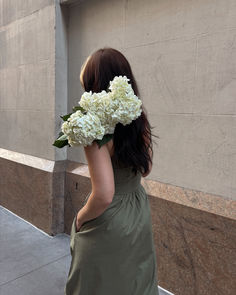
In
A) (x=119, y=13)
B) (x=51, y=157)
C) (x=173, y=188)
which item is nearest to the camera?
(x=173, y=188)

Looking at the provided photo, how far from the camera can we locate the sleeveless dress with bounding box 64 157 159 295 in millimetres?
1685

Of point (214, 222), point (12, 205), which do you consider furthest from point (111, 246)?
point (12, 205)

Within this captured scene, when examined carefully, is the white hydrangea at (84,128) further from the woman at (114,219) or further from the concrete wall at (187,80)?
the concrete wall at (187,80)

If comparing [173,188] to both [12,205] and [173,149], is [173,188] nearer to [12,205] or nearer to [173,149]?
[173,149]

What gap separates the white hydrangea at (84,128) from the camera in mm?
1452

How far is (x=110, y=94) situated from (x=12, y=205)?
3.88 metres

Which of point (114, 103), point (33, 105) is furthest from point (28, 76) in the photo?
point (114, 103)

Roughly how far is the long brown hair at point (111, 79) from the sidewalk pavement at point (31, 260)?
69.8 inches

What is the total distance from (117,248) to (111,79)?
1004mm

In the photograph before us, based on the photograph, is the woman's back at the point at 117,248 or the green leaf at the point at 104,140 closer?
the green leaf at the point at 104,140

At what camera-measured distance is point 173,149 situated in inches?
106

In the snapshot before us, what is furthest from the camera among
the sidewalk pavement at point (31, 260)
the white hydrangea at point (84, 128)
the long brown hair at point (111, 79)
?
the sidewalk pavement at point (31, 260)

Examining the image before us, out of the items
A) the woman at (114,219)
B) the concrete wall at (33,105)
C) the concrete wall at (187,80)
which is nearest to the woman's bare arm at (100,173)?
the woman at (114,219)

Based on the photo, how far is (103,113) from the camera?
1.52 metres
